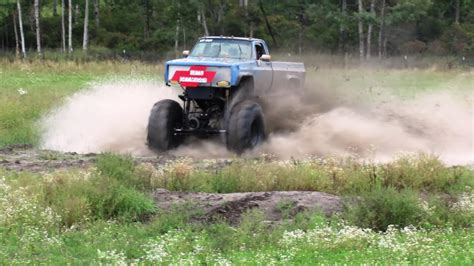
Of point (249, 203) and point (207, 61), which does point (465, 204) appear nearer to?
point (249, 203)

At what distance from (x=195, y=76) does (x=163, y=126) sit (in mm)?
1239

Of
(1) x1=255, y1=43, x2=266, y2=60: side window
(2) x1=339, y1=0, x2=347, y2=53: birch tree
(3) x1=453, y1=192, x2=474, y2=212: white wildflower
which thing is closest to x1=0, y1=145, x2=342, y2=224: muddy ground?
(3) x1=453, y1=192, x2=474, y2=212: white wildflower

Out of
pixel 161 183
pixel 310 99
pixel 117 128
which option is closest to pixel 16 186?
pixel 161 183

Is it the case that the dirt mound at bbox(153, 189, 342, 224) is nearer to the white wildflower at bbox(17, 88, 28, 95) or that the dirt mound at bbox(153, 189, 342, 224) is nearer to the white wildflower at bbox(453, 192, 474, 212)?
the white wildflower at bbox(453, 192, 474, 212)

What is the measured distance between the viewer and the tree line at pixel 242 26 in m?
56.2

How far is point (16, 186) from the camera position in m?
11.4

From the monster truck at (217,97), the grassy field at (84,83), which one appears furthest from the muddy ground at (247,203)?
the grassy field at (84,83)

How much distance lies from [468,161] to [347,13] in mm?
44764

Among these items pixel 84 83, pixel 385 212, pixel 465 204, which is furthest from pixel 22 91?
pixel 465 204

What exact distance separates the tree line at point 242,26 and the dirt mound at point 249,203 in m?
42.0

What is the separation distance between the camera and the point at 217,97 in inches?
662

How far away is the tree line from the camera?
5622 centimetres

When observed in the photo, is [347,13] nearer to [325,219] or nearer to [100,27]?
[100,27]

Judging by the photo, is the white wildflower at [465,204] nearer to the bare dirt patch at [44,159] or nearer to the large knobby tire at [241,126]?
the large knobby tire at [241,126]
